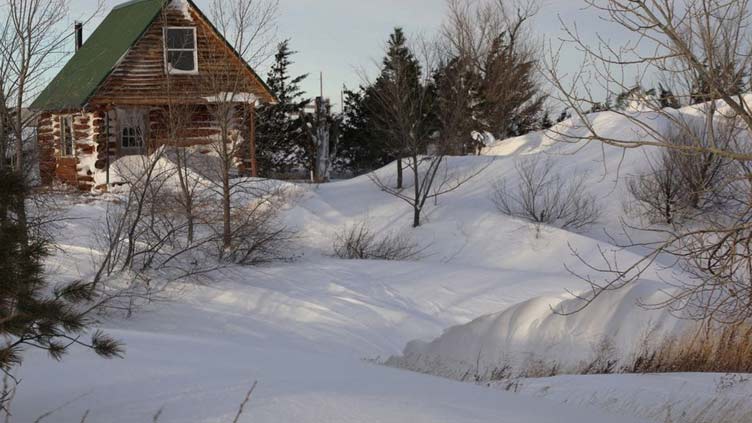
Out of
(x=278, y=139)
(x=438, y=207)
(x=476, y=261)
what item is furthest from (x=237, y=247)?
(x=278, y=139)

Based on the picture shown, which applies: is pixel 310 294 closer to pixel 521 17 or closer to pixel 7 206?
pixel 7 206

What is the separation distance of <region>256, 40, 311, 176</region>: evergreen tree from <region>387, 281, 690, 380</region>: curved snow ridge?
22.9 meters

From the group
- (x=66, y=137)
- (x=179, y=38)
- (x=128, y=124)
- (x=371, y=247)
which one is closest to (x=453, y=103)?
(x=371, y=247)

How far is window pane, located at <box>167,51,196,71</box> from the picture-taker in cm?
2256

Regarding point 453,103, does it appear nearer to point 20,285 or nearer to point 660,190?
point 660,190

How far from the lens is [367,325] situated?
43.2 ft

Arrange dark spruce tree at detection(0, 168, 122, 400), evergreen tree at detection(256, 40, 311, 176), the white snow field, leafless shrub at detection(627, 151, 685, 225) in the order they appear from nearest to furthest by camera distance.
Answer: dark spruce tree at detection(0, 168, 122, 400), the white snow field, leafless shrub at detection(627, 151, 685, 225), evergreen tree at detection(256, 40, 311, 176)

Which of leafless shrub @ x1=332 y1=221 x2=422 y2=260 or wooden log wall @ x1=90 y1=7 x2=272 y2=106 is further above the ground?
wooden log wall @ x1=90 y1=7 x2=272 y2=106

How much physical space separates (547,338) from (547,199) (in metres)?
10.9

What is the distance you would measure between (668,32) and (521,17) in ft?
118

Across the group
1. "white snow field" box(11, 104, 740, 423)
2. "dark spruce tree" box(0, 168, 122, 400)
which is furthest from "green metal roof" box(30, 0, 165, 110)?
"dark spruce tree" box(0, 168, 122, 400)

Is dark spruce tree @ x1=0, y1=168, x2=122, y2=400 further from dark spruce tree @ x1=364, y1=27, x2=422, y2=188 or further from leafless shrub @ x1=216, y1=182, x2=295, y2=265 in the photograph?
dark spruce tree @ x1=364, y1=27, x2=422, y2=188

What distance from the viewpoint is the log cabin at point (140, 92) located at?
21719 mm

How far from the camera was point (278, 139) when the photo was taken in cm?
3584
